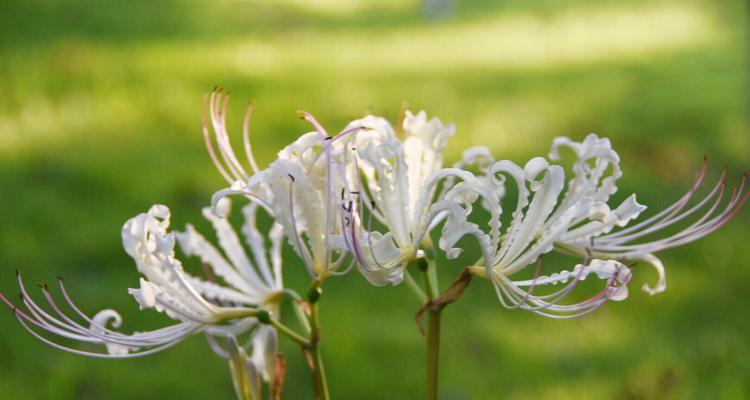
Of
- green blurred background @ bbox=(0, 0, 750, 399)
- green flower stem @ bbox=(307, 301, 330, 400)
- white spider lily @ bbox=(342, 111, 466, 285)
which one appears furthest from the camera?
green blurred background @ bbox=(0, 0, 750, 399)

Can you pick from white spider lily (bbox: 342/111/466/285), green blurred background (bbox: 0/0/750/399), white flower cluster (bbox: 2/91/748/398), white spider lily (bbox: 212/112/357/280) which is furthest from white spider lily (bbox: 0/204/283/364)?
green blurred background (bbox: 0/0/750/399)

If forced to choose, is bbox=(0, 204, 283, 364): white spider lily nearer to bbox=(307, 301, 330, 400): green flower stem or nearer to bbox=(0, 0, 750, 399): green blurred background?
bbox=(307, 301, 330, 400): green flower stem

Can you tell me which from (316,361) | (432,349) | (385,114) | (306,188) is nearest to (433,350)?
(432,349)

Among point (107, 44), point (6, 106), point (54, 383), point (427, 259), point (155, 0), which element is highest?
point (155, 0)

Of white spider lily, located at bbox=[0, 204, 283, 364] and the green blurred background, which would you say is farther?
the green blurred background

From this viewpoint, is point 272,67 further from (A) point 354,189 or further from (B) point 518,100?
(A) point 354,189

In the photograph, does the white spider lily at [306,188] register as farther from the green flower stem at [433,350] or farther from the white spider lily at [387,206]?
the green flower stem at [433,350]

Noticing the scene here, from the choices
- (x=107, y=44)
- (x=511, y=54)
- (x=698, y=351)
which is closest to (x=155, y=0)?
(x=107, y=44)
